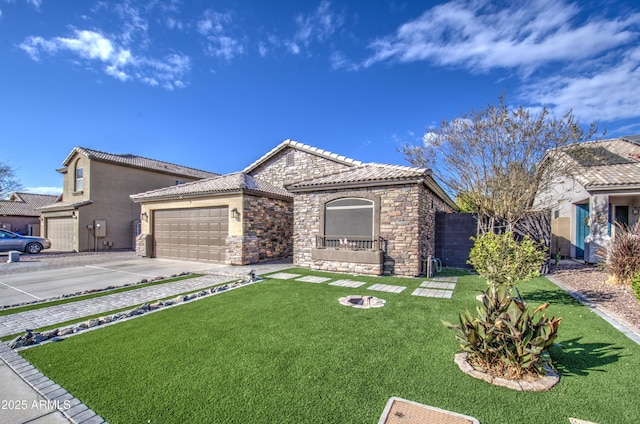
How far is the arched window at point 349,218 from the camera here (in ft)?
33.9

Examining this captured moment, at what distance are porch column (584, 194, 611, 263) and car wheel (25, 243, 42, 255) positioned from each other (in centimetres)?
2955

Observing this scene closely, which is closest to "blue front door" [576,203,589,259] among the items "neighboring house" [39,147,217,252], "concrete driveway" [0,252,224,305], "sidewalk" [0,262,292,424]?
"concrete driveway" [0,252,224,305]

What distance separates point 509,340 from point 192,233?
13.8 meters

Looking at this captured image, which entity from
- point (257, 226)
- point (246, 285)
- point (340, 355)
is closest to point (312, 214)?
point (257, 226)

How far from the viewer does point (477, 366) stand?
11.5 ft

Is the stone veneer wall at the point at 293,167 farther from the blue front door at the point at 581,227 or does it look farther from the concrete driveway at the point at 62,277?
the blue front door at the point at 581,227

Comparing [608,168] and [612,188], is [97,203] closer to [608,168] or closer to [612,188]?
[612,188]

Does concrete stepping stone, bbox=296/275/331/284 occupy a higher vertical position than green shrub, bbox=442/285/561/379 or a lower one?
lower

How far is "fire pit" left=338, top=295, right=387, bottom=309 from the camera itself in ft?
20.6

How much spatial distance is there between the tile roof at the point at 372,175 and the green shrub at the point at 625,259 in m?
5.77

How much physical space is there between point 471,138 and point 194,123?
44.4ft

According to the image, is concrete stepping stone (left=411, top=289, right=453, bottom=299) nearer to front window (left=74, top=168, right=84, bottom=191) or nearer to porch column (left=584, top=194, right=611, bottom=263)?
porch column (left=584, top=194, right=611, bottom=263)

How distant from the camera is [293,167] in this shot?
16.9m

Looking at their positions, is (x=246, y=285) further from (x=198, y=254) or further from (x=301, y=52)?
(x=301, y=52)
